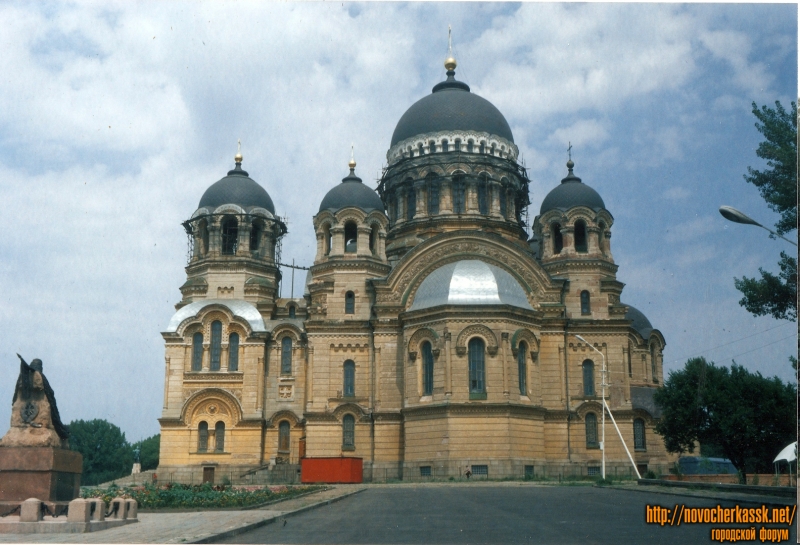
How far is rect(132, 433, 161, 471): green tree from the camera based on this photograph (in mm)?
90375

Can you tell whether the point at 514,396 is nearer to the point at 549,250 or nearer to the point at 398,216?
the point at 549,250

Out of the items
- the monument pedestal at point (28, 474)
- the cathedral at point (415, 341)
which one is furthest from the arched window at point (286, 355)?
the monument pedestal at point (28, 474)

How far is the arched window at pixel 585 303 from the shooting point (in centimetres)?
4631

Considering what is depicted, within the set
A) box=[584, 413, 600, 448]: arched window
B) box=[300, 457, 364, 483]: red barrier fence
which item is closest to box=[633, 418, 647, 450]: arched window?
box=[584, 413, 600, 448]: arched window

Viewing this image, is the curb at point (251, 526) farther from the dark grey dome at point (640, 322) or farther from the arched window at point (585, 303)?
the dark grey dome at point (640, 322)

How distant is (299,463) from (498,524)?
2917 cm

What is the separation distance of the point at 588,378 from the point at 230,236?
70.3ft

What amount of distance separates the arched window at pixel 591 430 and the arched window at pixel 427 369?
856 centimetres

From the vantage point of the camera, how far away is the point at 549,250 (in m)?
48.2

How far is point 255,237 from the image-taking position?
50906mm

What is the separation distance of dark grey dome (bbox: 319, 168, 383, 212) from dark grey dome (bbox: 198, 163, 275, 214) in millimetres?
4217

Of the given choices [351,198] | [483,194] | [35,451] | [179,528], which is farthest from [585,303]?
[35,451]

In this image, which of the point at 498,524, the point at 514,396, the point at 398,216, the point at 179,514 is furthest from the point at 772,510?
the point at 398,216

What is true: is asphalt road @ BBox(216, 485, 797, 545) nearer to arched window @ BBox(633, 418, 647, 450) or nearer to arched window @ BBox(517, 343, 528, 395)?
arched window @ BBox(517, 343, 528, 395)
